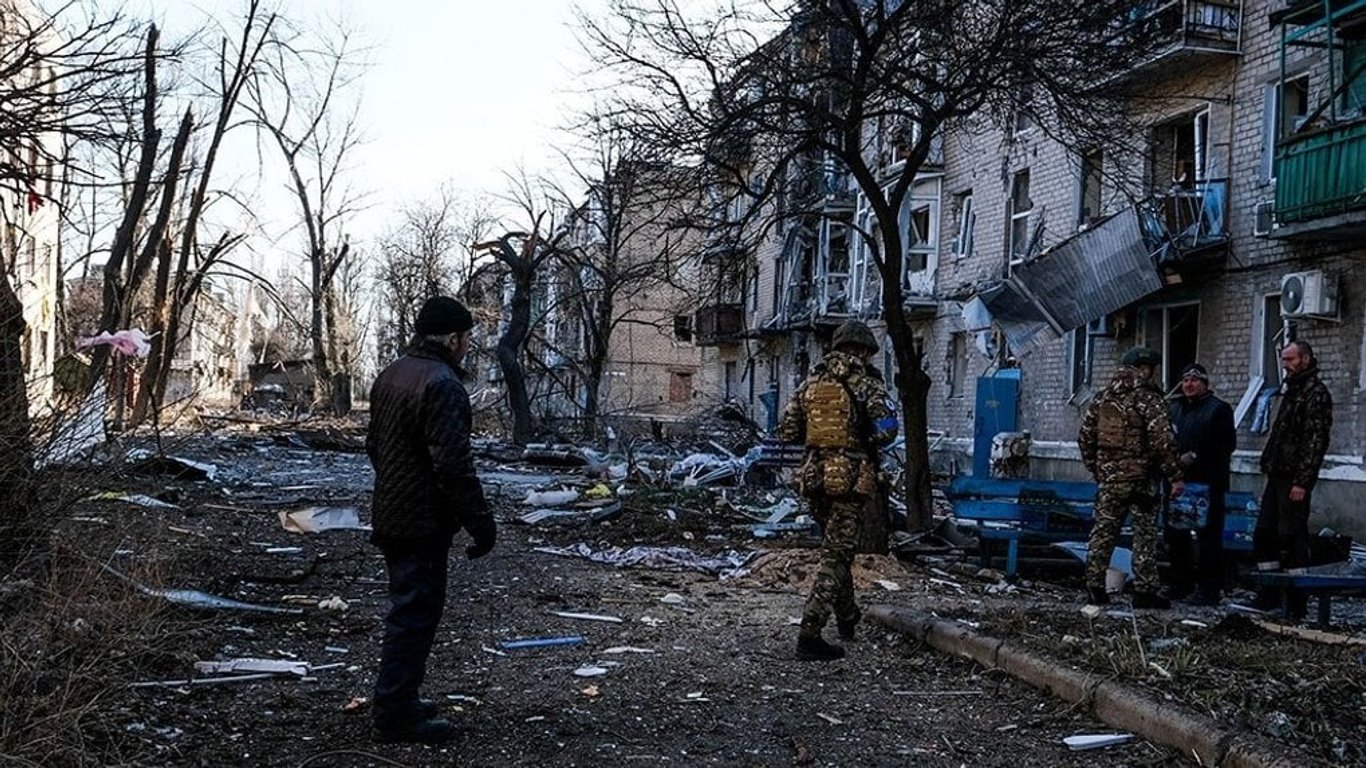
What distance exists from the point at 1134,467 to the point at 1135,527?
47 cm

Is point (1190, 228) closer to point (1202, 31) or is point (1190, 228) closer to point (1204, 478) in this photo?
point (1202, 31)

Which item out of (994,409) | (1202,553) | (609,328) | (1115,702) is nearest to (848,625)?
(1115,702)

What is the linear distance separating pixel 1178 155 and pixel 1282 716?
58.3 feet

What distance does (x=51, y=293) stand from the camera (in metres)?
30.1

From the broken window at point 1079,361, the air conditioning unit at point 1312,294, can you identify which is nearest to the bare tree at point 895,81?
the air conditioning unit at point 1312,294

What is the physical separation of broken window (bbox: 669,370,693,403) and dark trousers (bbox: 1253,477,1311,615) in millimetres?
47224

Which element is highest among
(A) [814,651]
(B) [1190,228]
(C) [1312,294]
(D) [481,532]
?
(B) [1190,228]

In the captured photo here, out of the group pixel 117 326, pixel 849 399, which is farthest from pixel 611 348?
pixel 849 399

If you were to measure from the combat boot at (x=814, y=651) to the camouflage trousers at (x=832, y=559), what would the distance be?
0.03 meters

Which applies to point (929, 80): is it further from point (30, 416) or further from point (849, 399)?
point (30, 416)

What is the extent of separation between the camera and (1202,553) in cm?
984

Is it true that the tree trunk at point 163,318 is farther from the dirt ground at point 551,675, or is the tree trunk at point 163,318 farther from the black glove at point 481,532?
the black glove at point 481,532

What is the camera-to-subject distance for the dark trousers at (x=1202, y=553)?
977 cm

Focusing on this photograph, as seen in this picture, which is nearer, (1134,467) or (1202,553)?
(1134,467)
